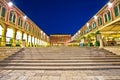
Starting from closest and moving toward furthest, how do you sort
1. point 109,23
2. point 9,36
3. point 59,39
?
point 109,23
point 9,36
point 59,39

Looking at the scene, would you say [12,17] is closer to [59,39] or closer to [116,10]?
A: [116,10]

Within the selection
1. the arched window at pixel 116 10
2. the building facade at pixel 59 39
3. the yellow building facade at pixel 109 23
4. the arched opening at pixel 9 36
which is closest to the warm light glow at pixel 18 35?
the arched opening at pixel 9 36

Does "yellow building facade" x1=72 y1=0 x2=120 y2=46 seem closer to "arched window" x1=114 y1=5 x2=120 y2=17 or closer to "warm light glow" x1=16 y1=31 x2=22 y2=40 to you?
"arched window" x1=114 y1=5 x2=120 y2=17

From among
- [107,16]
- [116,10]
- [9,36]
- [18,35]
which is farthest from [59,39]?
[116,10]

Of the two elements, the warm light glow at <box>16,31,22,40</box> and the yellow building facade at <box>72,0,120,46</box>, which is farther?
the warm light glow at <box>16,31,22,40</box>

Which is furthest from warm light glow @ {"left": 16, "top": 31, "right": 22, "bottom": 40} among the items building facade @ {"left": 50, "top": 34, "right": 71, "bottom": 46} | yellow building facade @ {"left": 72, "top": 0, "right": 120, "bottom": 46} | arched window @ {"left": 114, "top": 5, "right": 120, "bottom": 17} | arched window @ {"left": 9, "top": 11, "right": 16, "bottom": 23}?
building facade @ {"left": 50, "top": 34, "right": 71, "bottom": 46}

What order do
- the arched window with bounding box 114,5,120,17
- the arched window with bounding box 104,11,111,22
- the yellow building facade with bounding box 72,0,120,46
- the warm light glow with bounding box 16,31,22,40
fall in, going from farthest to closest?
the warm light glow with bounding box 16,31,22,40 < the arched window with bounding box 104,11,111,22 < the arched window with bounding box 114,5,120,17 < the yellow building facade with bounding box 72,0,120,46

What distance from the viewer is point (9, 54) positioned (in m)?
9.86

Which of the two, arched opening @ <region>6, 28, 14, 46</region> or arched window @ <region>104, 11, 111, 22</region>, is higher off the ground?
arched window @ <region>104, 11, 111, 22</region>

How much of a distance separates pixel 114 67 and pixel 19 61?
643 centimetres

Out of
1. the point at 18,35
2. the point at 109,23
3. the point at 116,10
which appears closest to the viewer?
Result: the point at 116,10

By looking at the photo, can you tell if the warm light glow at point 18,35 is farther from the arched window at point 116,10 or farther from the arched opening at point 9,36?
the arched window at point 116,10

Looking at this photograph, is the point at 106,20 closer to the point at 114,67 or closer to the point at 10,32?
the point at 114,67

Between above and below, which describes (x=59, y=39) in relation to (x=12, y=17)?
below
